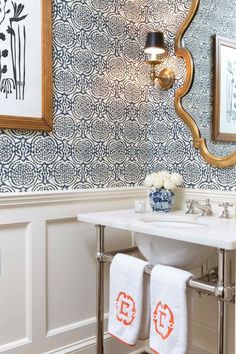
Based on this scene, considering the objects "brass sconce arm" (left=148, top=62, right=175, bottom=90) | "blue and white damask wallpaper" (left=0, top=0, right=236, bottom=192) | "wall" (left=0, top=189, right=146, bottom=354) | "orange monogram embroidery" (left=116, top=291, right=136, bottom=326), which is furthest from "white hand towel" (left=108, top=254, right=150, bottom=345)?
"brass sconce arm" (left=148, top=62, right=175, bottom=90)

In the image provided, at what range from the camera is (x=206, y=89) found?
1802mm

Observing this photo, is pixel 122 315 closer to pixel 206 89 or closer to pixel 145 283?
pixel 145 283

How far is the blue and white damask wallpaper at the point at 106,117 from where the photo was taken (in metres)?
1.71

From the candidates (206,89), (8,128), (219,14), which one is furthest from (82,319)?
(219,14)

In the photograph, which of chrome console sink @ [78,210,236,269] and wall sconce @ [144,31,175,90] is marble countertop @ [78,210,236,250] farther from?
wall sconce @ [144,31,175,90]

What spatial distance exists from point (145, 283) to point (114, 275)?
0.14 m

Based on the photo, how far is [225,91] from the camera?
1723mm

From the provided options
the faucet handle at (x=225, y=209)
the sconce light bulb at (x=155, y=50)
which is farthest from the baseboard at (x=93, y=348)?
the sconce light bulb at (x=155, y=50)

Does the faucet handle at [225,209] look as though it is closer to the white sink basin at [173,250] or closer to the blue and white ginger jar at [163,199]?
the white sink basin at [173,250]

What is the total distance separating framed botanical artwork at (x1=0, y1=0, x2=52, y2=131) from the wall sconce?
Answer: 0.50 metres

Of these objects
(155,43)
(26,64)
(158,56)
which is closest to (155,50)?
(155,43)

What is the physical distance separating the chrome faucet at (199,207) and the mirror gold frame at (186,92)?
20 cm

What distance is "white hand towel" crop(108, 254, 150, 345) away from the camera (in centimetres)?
141

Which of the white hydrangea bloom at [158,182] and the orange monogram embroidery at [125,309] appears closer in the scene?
the orange monogram embroidery at [125,309]
